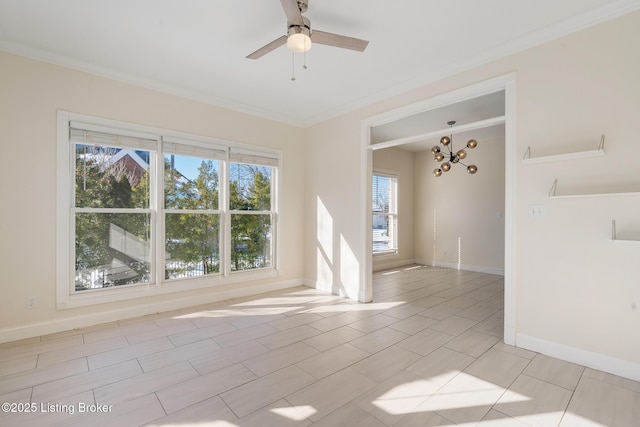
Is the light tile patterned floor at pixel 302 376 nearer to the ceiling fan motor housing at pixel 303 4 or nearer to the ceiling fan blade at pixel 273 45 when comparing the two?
the ceiling fan blade at pixel 273 45

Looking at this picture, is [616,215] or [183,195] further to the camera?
[183,195]

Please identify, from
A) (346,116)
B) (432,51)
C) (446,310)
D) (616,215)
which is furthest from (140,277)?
(616,215)

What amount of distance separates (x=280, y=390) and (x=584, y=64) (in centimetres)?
362

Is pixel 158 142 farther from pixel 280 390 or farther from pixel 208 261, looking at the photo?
pixel 280 390

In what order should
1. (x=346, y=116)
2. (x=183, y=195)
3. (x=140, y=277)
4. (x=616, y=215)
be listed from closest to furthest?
(x=616, y=215)
(x=140, y=277)
(x=183, y=195)
(x=346, y=116)

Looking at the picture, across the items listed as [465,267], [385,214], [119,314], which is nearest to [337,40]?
[119,314]

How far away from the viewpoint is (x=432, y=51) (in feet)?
10.2

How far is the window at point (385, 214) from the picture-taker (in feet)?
23.5

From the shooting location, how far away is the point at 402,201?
24.8 feet

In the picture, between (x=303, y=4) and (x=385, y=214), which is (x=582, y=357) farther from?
(x=385, y=214)

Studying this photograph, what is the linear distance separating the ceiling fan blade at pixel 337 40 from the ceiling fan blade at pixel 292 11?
18 cm

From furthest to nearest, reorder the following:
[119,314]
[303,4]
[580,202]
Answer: [119,314] → [580,202] → [303,4]

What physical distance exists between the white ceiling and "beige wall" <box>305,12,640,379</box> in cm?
27

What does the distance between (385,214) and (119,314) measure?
5.62 metres
